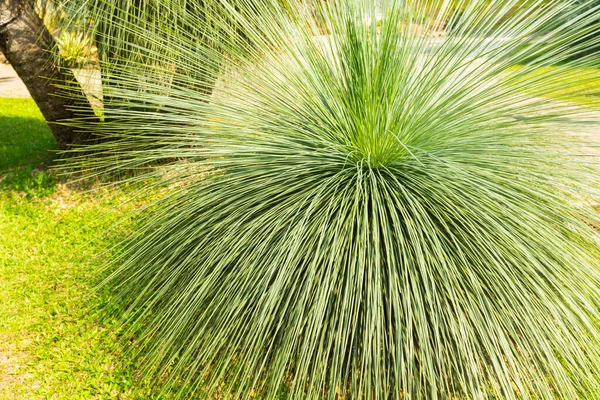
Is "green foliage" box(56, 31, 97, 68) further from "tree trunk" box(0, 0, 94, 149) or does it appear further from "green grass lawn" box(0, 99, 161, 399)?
"green grass lawn" box(0, 99, 161, 399)

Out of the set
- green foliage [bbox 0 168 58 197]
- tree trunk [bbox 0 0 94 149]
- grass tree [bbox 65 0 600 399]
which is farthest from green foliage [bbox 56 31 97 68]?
grass tree [bbox 65 0 600 399]

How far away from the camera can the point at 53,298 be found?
3.25 metres

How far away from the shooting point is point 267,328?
6.72ft

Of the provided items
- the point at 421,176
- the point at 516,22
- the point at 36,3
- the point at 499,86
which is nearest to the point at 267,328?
the point at 421,176

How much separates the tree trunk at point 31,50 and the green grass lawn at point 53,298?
2.38ft

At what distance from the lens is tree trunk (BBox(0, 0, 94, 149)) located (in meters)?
4.20

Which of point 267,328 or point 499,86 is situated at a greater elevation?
point 499,86

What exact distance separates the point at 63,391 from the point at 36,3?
3589mm

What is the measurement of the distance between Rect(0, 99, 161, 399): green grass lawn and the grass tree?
1.30ft

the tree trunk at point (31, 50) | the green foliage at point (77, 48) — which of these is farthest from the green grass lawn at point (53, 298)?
the green foliage at point (77, 48)

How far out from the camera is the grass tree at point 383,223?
1.93 m

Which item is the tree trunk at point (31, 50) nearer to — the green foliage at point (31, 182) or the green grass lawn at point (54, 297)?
the green foliage at point (31, 182)

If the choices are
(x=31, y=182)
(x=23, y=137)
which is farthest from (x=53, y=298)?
(x=23, y=137)

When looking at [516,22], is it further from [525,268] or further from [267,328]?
[267,328]
